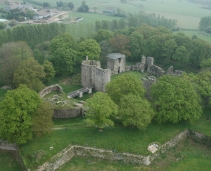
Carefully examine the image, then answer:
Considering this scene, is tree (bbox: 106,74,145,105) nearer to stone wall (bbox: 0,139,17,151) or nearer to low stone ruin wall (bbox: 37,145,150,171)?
low stone ruin wall (bbox: 37,145,150,171)

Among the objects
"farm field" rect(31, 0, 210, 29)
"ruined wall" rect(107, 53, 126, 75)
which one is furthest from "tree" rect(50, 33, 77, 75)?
"farm field" rect(31, 0, 210, 29)

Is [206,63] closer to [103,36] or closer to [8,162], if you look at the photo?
[103,36]

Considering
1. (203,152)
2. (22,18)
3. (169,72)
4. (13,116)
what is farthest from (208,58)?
(22,18)

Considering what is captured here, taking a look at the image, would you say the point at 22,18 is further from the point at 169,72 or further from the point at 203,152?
the point at 203,152

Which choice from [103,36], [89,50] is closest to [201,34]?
[103,36]

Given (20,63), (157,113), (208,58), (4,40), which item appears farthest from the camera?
(4,40)

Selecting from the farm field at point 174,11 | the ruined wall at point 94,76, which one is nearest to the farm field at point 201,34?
the farm field at point 174,11

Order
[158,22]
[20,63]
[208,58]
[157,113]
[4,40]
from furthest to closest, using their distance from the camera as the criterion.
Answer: [158,22]
[4,40]
[208,58]
[20,63]
[157,113]

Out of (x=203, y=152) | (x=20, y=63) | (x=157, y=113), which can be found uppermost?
(x=20, y=63)
